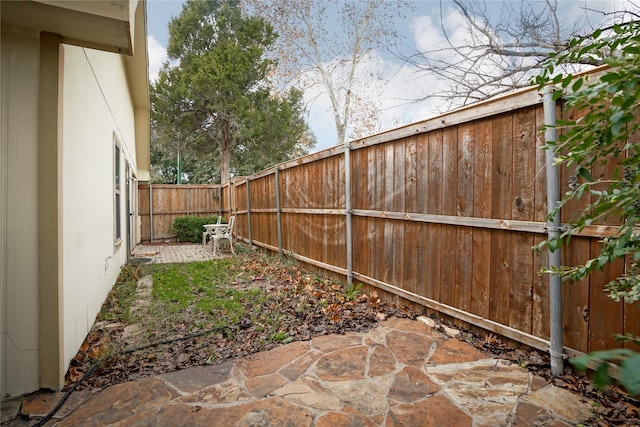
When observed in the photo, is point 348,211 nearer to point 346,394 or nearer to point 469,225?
point 469,225

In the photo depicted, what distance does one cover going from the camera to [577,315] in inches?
86.4

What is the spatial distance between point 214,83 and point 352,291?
44.7ft

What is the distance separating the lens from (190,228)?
39.2 ft

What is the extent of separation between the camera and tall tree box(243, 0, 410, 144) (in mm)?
12180

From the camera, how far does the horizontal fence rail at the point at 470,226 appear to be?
2.20m

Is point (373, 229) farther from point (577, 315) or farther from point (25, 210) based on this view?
point (25, 210)

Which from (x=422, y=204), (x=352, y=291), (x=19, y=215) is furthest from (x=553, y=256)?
(x=19, y=215)

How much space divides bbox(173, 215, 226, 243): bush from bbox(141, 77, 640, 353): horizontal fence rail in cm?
818

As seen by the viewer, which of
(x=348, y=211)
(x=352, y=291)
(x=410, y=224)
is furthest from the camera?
(x=348, y=211)

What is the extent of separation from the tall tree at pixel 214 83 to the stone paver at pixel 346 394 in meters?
14.1

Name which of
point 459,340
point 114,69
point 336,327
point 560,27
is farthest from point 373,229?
point 114,69

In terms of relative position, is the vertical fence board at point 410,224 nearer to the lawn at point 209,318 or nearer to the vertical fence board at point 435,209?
the vertical fence board at point 435,209

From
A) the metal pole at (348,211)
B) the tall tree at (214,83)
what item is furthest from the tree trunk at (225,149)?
the metal pole at (348,211)

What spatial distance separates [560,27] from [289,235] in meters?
4.96
